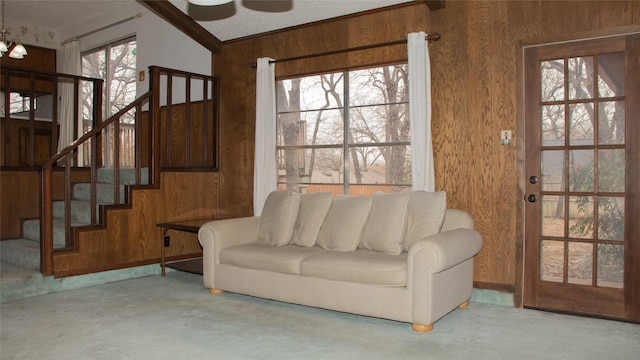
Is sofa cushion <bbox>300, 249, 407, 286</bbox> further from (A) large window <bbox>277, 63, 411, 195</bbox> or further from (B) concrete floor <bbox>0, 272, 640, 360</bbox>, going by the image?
(A) large window <bbox>277, 63, 411, 195</bbox>

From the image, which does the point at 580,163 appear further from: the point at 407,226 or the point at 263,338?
the point at 263,338

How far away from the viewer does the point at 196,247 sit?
18.3ft

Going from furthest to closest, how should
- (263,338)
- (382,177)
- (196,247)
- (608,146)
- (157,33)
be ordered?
(157,33) → (196,247) → (382,177) → (608,146) → (263,338)

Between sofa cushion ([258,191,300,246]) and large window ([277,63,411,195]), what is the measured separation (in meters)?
0.73

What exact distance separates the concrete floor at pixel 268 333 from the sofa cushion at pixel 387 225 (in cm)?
55

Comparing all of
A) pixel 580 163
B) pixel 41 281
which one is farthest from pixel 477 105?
pixel 41 281

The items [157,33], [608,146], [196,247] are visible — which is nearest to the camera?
[608,146]

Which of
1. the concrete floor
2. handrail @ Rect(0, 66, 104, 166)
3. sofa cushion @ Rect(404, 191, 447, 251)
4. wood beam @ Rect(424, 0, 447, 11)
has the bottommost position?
the concrete floor

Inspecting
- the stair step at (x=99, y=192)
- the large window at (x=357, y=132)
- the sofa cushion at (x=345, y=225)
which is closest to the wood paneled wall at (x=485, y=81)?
the large window at (x=357, y=132)

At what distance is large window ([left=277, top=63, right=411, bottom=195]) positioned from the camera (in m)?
4.78

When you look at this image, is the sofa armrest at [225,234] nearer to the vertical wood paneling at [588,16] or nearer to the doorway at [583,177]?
the doorway at [583,177]

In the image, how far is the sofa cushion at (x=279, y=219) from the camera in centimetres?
424

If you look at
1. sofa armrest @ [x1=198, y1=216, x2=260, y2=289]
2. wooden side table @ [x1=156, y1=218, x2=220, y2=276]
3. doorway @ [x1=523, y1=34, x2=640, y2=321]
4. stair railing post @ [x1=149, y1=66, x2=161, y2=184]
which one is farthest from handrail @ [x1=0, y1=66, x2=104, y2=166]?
doorway @ [x1=523, y1=34, x2=640, y2=321]

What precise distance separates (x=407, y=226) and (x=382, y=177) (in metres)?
1.14
